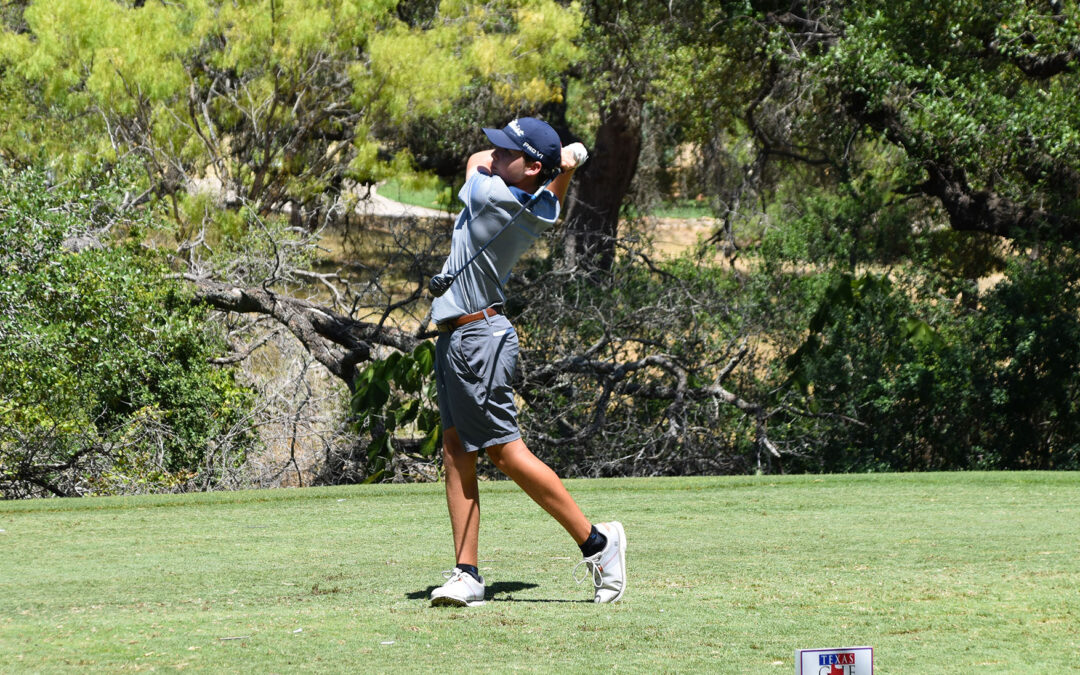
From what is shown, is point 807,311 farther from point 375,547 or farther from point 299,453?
point 375,547

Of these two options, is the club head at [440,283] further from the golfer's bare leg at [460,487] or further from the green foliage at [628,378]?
the green foliage at [628,378]

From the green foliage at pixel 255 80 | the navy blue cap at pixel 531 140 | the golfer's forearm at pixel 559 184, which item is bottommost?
the golfer's forearm at pixel 559 184

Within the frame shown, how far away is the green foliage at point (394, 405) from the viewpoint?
12094mm

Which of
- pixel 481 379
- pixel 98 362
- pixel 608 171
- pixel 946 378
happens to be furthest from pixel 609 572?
pixel 608 171

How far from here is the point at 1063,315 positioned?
12023 millimetres

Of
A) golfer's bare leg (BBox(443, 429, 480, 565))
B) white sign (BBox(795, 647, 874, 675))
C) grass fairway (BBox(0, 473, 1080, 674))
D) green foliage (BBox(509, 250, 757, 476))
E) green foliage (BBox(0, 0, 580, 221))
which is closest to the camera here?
white sign (BBox(795, 647, 874, 675))

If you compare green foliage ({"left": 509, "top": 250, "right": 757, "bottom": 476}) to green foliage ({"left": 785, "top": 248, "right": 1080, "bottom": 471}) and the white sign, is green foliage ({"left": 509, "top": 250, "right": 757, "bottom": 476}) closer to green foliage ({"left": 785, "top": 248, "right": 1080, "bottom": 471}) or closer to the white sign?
green foliage ({"left": 785, "top": 248, "right": 1080, "bottom": 471})

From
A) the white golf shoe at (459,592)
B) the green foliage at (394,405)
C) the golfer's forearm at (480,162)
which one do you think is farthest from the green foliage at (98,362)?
the white golf shoe at (459,592)

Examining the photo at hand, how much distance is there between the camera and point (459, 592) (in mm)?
4332

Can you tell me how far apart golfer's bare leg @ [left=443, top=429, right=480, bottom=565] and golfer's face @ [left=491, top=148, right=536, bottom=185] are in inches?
38.2

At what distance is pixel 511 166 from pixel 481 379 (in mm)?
805

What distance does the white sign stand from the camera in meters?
2.39

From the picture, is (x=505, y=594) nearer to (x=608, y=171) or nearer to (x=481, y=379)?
(x=481, y=379)

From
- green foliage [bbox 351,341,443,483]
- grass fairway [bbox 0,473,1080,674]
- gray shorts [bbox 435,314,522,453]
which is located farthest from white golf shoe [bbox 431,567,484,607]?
green foliage [bbox 351,341,443,483]
